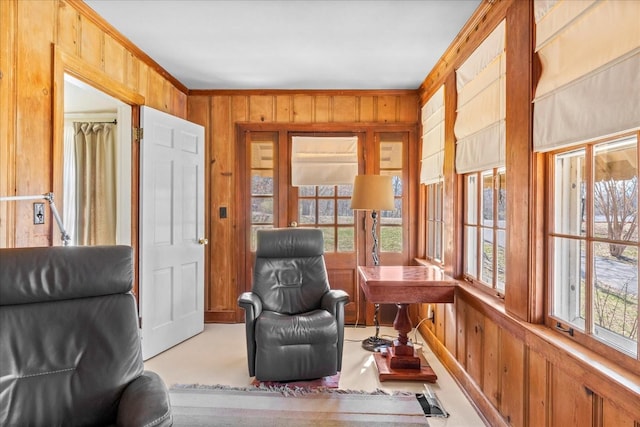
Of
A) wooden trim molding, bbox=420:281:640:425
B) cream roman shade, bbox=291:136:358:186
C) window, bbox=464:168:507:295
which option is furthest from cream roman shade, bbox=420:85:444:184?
wooden trim molding, bbox=420:281:640:425

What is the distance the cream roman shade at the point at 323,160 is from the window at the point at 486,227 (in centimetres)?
141

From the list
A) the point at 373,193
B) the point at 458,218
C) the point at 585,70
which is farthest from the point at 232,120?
the point at 585,70

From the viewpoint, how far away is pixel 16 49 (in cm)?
192

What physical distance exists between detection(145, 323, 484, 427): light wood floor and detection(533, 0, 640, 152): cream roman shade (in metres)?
1.67

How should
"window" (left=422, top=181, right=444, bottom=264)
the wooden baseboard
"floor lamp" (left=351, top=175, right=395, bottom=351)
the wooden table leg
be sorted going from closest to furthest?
the wooden baseboard → the wooden table leg → "floor lamp" (left=351, top=175, right=395, bottom=351) → "window" (left=422, top=181, right=444, bottom=264)

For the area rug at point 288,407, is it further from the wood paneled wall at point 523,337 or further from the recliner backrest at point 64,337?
the recliner backrest at point 64,337

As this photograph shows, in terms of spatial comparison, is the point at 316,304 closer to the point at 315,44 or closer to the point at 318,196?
the point at 318,196

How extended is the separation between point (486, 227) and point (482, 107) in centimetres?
79

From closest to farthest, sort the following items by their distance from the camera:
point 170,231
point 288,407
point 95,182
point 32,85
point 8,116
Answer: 1. point 8,116
2. point 32,85
3. point 288,407
4. point 170,231
5. point 95,182

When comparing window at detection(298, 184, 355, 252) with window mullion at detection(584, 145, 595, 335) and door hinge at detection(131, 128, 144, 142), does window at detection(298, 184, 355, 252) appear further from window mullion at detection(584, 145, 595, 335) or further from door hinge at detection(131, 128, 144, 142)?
window mullion at detection(584, 145, 595, 335)

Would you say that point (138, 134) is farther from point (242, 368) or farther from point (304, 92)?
point (242, 368)

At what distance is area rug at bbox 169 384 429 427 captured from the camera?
2127 mm

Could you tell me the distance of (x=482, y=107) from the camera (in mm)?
2328

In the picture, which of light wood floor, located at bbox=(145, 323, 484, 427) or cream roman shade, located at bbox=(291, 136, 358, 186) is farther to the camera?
cream roman shade, located at bbox=(291, 136, 358, 186)
